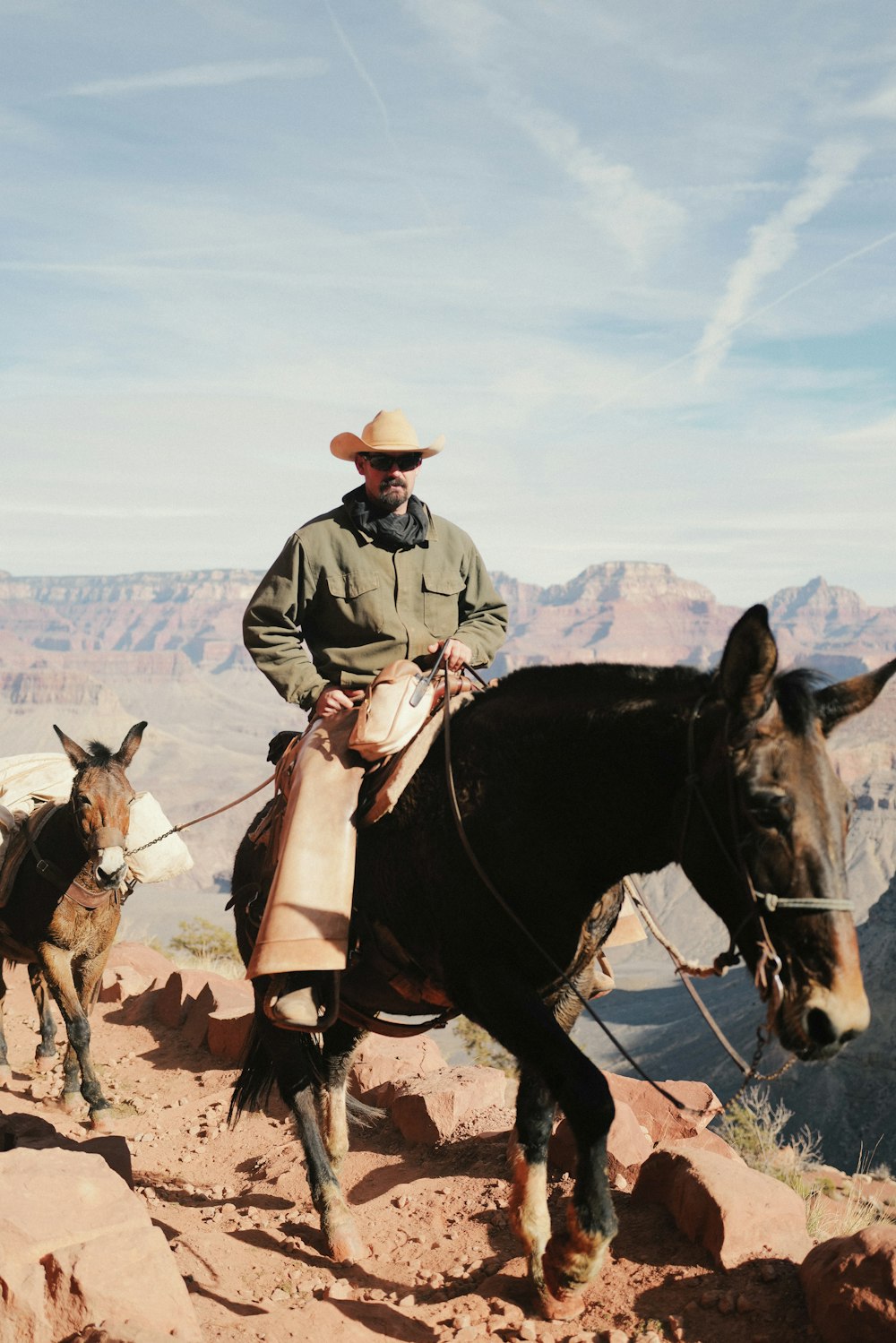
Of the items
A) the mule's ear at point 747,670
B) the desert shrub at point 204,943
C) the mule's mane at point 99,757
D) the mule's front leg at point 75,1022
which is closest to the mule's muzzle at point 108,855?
the mule's mane at point 99,757

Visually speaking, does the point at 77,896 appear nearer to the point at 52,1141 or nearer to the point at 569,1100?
the point at 52,1141

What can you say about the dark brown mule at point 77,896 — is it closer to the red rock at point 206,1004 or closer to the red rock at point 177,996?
the red rock at point 206,1004

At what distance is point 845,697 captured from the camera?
3.13 metres

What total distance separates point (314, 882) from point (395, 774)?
57cm

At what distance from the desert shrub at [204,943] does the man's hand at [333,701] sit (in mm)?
14684

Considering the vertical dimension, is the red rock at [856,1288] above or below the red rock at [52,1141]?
above

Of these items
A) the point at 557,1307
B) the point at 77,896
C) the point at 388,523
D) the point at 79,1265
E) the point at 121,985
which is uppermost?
the point at 388,523

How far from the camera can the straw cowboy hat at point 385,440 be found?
4758 millimetres

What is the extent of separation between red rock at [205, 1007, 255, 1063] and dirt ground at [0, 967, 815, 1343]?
1.54m

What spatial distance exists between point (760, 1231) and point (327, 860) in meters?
2.35

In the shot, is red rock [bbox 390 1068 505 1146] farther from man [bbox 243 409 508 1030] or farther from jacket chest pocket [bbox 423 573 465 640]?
jacket chest pocket [bbox 423 573 465 640]

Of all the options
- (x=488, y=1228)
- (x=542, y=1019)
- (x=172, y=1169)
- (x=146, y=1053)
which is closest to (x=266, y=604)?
(x=542, y=1019)

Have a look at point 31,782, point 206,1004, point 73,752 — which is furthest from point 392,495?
point 206,1004

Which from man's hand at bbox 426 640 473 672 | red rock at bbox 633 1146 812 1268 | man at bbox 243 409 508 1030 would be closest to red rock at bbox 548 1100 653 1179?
red rock at bbox 633 1146 812 1268
